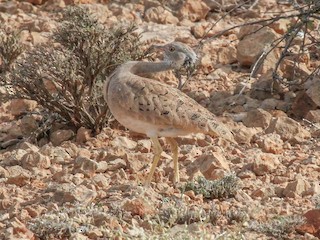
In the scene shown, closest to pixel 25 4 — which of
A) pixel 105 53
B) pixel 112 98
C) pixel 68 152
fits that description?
pixel 105 53

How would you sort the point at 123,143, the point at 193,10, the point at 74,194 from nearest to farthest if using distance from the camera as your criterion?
1. the point at 74,194
2. the point at 123,143
3. the point at 193,10

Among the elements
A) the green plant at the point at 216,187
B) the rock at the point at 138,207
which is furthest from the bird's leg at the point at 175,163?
the rock at the point at 138,207

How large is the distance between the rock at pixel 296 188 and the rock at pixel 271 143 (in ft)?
3.98

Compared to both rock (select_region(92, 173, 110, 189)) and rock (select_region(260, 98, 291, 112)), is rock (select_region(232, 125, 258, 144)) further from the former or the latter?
rock (select_region(92, 173, 110, 189))

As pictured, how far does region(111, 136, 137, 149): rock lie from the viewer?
8.45 metres

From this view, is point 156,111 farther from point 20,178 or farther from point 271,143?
point 271,143

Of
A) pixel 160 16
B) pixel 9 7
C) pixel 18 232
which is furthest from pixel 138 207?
pixel 9 7

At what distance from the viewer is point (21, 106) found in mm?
9703

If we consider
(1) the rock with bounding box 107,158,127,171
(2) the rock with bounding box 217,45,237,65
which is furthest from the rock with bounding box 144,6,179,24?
(1) the rock with bounding box 107,158,127,171

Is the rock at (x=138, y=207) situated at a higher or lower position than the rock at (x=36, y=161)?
higher

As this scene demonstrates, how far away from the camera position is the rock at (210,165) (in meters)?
7.35

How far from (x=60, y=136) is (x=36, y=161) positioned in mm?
982

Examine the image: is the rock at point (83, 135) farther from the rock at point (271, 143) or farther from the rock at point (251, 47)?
the rock at point (251, 47)

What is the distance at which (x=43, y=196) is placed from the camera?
6957 mm
